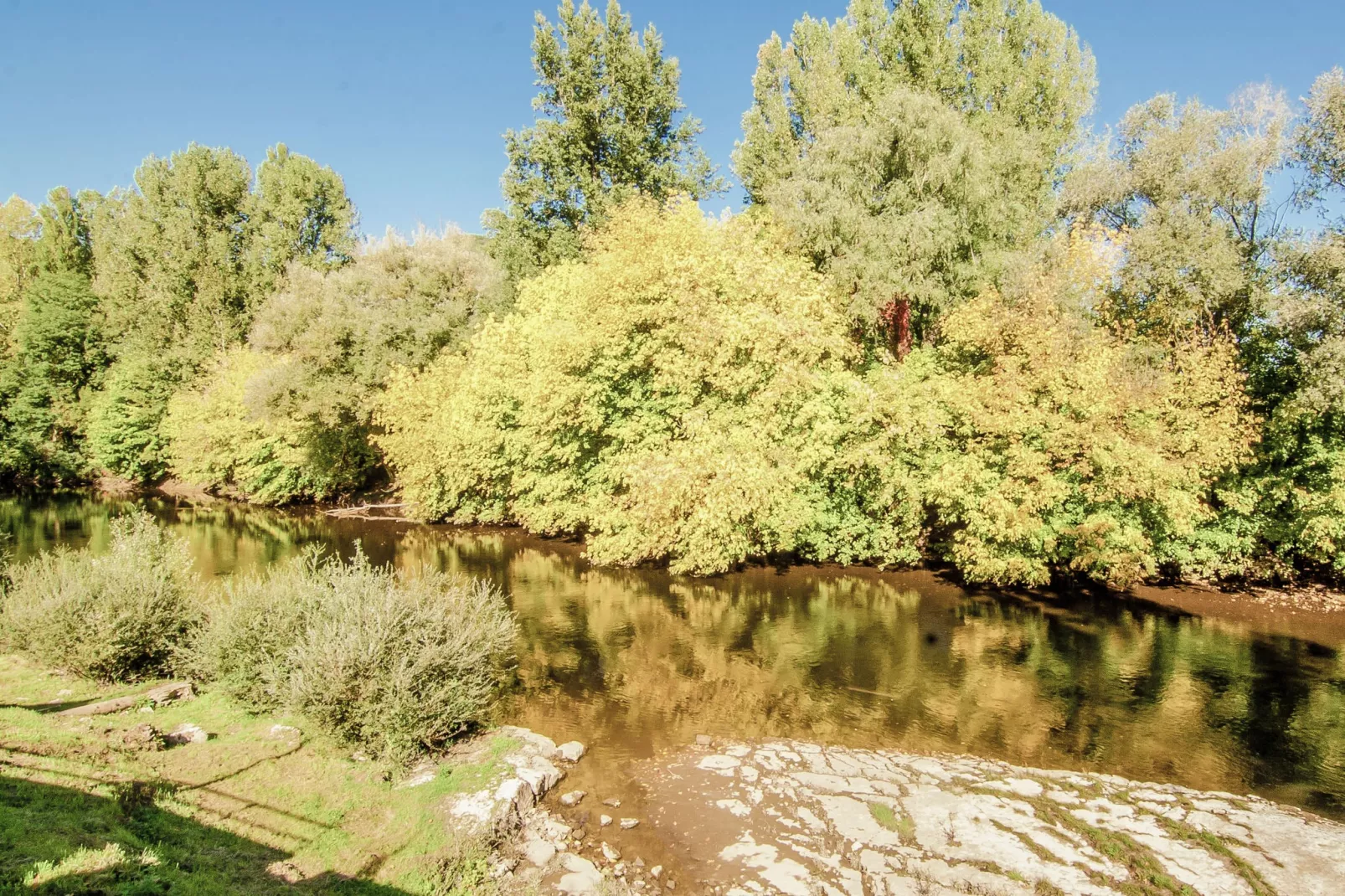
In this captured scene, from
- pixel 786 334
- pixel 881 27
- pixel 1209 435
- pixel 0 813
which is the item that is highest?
pixel 881 27

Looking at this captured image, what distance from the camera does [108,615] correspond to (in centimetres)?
1430

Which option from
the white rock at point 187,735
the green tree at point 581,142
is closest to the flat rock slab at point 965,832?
the white rock at point 187,735

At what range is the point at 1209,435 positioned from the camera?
23.1 meters

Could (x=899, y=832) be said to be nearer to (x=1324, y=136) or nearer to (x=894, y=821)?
(x=894, y=821)

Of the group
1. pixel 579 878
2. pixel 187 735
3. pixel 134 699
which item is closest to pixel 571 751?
pixel 579 878

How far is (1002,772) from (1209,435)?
16.3 meters

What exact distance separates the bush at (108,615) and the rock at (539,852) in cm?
883

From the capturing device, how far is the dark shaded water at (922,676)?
45.2 ft

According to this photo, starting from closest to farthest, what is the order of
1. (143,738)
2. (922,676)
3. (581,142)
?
1. (143,738)
2. (922,676)
3. (581,142)

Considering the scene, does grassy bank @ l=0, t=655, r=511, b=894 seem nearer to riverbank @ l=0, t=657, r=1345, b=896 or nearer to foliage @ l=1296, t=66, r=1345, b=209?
riverbank @ l=0, t=657, r=1345, b=896

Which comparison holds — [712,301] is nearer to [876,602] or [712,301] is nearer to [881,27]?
[876,602]

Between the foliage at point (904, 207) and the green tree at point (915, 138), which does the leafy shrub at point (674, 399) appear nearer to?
the foliage at point (904, 207)

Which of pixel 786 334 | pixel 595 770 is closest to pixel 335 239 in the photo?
pixel 786 334

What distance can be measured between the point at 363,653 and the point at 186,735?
3075mm
